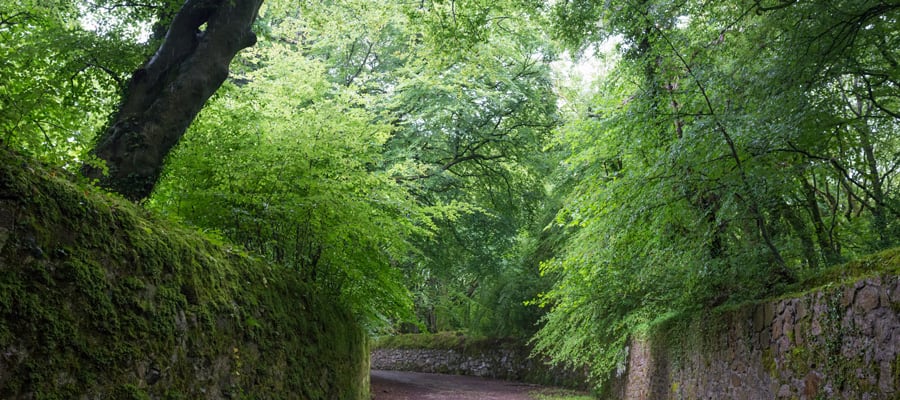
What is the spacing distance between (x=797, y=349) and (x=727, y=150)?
1.87 m

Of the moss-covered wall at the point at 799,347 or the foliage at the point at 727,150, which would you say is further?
the foliage at the point at 727,150

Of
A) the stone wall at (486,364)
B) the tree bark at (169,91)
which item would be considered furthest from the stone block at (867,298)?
the stone wall at (486,364)

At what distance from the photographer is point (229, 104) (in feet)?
25.8

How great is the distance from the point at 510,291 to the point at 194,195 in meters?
13.0

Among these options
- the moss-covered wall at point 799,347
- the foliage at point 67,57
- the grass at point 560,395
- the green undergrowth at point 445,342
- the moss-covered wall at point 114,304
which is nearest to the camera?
the moss-covered wall at point 114,304

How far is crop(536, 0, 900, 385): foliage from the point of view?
4895 mm

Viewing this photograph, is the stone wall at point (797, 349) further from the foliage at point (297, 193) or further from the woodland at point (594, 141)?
the foliage at point (297, 193)

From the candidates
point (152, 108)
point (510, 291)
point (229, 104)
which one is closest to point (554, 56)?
point (510, 291)

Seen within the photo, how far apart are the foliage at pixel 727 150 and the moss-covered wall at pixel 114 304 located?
4.20 meters

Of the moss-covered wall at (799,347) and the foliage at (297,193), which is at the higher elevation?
the foliage at (297,193)

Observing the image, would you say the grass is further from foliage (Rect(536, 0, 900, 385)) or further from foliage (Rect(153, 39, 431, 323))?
foliage (Rect(153, 39, 431, 323))

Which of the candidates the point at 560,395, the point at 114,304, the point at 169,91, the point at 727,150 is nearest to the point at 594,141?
the point at 727,150

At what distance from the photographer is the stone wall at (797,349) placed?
12.2 feet

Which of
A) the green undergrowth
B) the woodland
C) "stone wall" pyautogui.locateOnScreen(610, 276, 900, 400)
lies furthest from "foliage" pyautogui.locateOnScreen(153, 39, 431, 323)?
the green undergrowth
